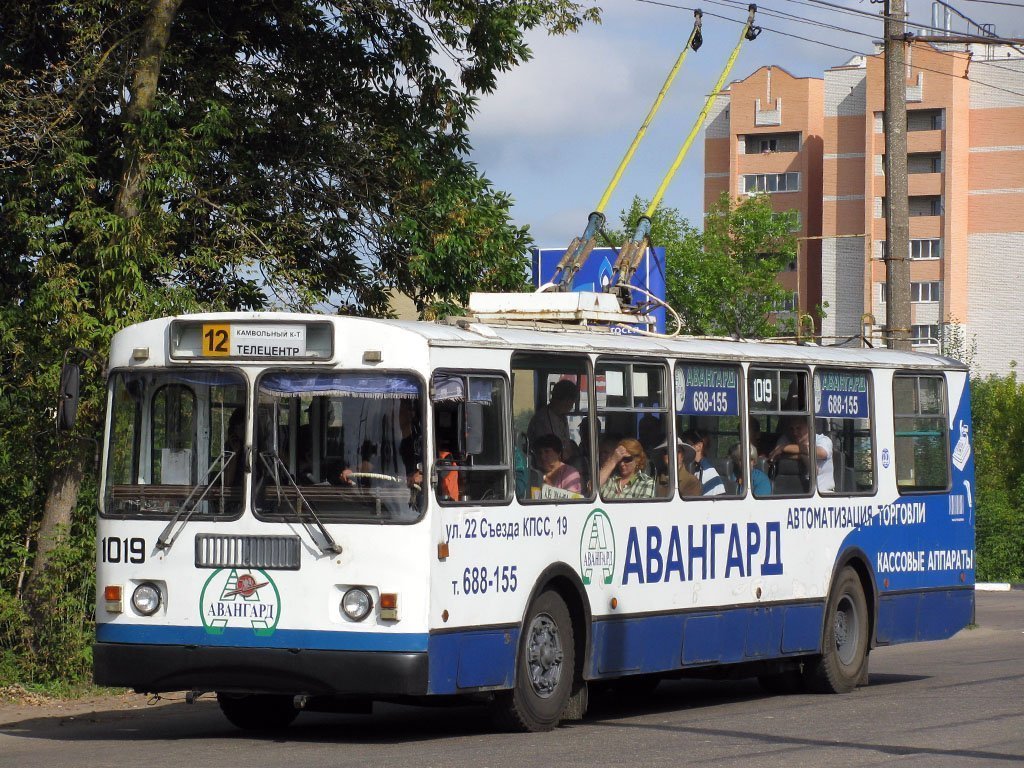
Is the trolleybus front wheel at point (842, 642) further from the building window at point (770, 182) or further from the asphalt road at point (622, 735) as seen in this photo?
the building window at point (770, 182)

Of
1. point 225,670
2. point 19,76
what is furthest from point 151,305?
point 225,670

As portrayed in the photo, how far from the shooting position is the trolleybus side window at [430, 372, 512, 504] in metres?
10.4

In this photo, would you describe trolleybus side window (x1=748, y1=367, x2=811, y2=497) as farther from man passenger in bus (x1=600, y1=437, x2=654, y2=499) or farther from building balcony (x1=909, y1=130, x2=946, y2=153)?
building balcony (x1=909, y1=130, x2=946, y2=153)

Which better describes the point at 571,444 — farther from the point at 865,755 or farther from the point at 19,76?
the point at 19,76

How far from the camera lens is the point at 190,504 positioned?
10.6 m

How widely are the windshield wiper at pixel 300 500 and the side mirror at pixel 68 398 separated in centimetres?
120

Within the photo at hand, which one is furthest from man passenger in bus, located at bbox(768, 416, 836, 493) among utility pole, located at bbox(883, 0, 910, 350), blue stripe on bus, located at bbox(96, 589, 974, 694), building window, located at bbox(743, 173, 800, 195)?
building window, located at bbox(743, 173, 800, 195)

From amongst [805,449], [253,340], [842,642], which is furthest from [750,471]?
[253,340]

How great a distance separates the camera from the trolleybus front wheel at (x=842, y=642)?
14602 mm

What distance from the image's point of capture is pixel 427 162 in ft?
58.9

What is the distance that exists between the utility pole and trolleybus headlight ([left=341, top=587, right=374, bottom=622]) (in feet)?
37.9

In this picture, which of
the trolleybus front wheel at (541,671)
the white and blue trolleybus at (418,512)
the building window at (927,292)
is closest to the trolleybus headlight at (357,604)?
the white and blue trolleybus at (418,512)

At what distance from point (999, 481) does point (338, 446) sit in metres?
38.5

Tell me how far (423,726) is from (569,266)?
5119 millimetres
